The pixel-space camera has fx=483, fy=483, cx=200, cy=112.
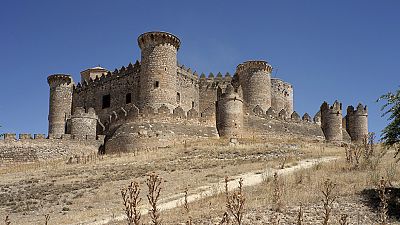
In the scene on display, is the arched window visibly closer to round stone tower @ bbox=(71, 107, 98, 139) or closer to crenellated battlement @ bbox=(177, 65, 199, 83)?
crenellated battlement @ bbox=(177, 65, 199, 83)

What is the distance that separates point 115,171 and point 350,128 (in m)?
25.5

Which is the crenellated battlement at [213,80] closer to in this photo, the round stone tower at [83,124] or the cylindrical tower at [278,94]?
the cylindrical tower at [278,94]

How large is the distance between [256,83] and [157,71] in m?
9.61

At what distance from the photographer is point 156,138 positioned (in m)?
31.6

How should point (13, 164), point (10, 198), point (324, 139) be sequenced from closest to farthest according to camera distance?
point (10, 198) < point (13, 164) < point (324, 139)

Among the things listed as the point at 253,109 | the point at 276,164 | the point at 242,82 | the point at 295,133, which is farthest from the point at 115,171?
the point at 242,82

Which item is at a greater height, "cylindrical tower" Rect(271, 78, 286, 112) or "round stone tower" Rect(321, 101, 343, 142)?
"cylindrical tower" Rect(271, 78, 286, 112)

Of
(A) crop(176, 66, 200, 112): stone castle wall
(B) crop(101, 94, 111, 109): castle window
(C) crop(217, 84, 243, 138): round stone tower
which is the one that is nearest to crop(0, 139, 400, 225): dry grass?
(C) crop(217, 84, 243, 138): round stone tower

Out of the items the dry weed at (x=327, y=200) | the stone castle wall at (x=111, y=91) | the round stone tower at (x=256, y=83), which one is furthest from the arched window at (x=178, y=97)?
the dry weed at (x=327, y=200)

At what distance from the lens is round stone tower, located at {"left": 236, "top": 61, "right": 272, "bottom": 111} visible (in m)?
41.1

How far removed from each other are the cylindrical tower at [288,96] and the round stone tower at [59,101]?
66.7ft

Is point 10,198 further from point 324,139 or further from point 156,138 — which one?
point 324,139

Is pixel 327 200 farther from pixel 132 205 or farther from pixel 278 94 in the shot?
pixel 278 94

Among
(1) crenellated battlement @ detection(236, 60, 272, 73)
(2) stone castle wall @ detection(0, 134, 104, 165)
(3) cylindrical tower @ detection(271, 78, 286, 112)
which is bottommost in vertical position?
(2) stone castle wall @ detection(0, 134, 104, 165)
